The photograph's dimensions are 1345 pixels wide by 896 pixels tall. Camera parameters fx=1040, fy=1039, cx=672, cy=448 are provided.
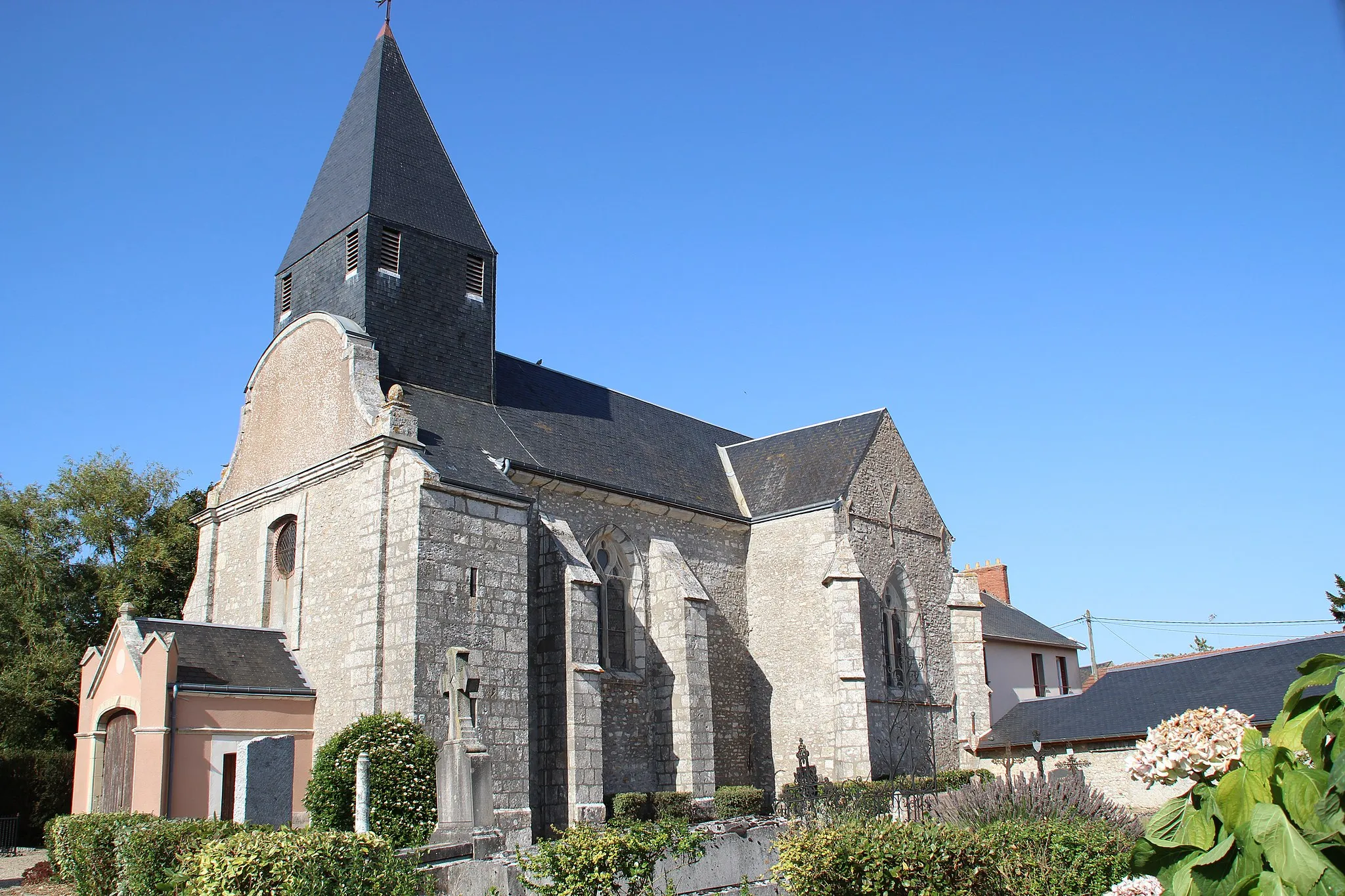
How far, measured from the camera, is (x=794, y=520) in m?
24.1


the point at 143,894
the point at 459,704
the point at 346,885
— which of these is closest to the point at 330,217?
the point at 459,704

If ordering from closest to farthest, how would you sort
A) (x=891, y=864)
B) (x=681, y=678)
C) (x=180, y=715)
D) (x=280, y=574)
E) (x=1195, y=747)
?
(x=1195, y=747)
(x=891, y=864)
(x=180, y=715)
(x=280, y=574)
(x=681, y=678)

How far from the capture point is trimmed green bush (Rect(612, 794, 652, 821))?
18.0 m

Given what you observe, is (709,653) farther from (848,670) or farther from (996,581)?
(996,581)

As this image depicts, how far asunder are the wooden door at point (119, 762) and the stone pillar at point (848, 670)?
43.0 ft

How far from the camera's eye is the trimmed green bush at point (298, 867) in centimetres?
816

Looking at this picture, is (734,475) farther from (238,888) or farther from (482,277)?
(238,888)

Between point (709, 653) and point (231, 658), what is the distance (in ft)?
31.9

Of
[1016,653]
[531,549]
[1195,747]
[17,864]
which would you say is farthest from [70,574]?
[1195,747]

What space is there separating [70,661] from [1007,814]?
81.9ft

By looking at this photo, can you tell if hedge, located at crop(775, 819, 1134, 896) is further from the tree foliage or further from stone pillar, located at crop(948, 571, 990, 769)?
the tree foliage

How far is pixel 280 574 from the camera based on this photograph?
19.6 meters

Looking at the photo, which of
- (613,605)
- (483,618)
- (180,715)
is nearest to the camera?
(180,715)

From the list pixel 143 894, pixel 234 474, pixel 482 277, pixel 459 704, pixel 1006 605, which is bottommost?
pixel 143 894
